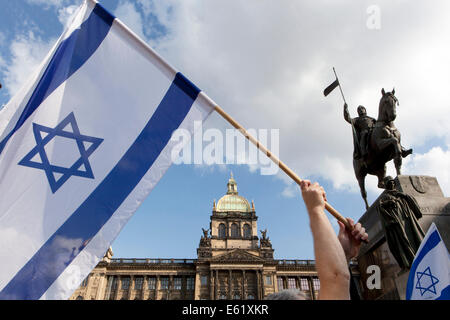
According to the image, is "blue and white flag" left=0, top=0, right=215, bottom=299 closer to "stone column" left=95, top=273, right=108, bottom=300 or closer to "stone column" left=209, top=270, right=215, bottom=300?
"stone column" left=209, top=270, right=215, bottom=300

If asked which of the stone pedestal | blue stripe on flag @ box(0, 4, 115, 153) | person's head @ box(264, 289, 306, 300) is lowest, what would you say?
person's head @ box(264, 289, 306, 300)

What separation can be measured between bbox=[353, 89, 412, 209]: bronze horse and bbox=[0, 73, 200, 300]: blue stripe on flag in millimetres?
4729

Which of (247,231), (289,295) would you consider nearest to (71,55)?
(289,295)

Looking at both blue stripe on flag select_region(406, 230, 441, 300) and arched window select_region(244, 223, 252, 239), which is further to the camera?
Answer: arched window select_region(244, 223, 252, 239)

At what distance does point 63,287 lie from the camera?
262cm

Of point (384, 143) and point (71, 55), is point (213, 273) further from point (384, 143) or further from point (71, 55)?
point (71, 55)

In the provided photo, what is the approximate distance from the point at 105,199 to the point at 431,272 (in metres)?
3.69

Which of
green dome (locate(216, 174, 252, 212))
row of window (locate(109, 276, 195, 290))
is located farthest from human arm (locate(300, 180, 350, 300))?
green dome (locate(216, 174, 252, 212))

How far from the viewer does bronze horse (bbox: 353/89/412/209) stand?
619cm

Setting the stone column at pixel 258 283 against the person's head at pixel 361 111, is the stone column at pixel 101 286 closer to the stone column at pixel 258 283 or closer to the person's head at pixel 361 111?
the stone column at pixel 258 283

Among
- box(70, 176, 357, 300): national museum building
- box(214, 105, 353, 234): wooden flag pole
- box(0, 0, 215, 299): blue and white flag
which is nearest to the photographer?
box(214, 105, 353, 234): wooden flag pole

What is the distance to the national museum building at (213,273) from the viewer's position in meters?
47.2

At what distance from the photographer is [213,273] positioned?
47969mm
